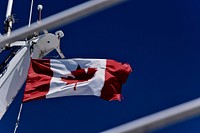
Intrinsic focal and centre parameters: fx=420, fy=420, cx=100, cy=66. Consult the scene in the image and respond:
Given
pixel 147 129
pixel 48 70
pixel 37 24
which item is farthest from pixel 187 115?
pixel 48 70

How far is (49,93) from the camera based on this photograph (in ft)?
34.7

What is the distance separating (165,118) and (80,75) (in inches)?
371

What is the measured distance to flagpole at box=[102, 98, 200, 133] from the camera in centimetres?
206

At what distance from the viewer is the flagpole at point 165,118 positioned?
2.06 metres

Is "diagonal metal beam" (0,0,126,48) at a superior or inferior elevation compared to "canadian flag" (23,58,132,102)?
superior

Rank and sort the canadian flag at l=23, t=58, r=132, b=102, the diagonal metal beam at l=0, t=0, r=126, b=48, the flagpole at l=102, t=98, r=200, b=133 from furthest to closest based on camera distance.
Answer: the canadian flag at l=23, t=58, r=132, b=102
the diagonal metal beam at l=0, t=0, r=126, b=48
the flagpole at l=102, t=98, r=200, b=133

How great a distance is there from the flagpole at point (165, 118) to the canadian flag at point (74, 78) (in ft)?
26.9

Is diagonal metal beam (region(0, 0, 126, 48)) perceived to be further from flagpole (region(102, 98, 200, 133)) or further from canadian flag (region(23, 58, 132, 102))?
canadian flag (region(23, 58, 132, 102))

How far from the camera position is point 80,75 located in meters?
11.4

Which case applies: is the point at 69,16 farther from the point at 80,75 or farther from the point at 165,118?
the point at 80,75

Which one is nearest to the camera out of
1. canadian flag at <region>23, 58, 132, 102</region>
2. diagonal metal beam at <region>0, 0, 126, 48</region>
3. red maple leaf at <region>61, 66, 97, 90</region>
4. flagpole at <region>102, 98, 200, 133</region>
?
flagpole at <region>102, 98, 200, 133</region>

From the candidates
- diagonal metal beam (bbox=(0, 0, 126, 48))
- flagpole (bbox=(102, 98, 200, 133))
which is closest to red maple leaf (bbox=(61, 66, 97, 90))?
diagonal metal beam (bbox=(0, 0, 126, 48))

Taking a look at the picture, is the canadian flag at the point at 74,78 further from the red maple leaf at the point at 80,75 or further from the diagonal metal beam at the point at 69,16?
the diagonal metal beam at the point at 69,16

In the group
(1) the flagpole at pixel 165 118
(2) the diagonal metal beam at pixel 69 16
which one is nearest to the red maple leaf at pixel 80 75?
(2) the diagonal metal beam at pixel 69 16
